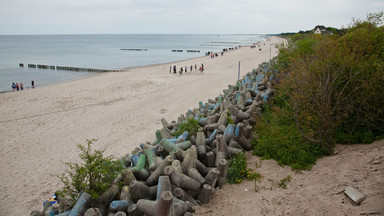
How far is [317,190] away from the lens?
5.96m

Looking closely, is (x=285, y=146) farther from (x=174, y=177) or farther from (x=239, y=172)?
(x=174, y=177)

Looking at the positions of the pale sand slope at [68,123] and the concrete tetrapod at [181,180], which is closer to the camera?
the concrete tetrapod at [181,180]

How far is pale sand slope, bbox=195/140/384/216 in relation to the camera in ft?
17.2

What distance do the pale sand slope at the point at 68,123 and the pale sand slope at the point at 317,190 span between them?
6.83 metres

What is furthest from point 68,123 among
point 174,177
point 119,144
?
point 174,177

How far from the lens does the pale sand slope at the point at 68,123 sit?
34.3ft

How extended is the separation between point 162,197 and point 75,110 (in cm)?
1748

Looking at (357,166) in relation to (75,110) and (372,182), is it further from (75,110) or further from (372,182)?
(75,110)

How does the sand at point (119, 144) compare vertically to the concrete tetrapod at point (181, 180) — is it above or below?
below

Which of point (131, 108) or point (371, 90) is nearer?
point (371, 90)

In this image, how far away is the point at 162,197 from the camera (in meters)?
4.87

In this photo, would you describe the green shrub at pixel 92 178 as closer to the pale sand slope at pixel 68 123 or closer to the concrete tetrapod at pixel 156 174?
the concrete tetrapod at pixel 156 174

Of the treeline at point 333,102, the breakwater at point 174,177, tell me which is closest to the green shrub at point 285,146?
the treeline at point 333,102

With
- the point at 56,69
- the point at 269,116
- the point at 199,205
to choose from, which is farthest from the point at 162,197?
the point at 56,69
